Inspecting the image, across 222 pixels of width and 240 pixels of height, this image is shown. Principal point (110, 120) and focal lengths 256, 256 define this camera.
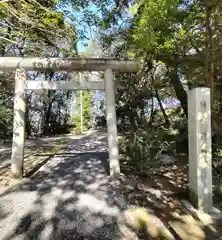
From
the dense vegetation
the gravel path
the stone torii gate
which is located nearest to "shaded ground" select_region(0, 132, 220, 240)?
the gravel path

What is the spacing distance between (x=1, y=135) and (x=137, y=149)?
20.3ft

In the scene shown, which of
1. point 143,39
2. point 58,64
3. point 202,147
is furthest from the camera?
point 58,64

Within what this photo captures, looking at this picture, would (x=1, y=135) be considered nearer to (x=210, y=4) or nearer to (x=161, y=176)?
(x=161, y=176)

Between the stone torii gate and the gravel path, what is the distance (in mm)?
497

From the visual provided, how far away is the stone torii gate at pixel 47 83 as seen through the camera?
186 inches

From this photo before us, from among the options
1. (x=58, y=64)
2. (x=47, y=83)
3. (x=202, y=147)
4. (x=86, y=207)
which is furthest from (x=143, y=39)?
(x=86, y=207)

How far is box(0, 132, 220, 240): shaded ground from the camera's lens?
9.62 ft

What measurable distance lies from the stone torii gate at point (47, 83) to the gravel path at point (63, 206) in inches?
19.6

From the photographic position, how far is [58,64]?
4.74 m

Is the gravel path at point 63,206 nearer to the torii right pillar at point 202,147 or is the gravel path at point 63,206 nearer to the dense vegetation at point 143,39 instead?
the torii right pillar at point 202,147

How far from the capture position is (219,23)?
412cm

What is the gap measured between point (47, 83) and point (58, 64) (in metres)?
0.49

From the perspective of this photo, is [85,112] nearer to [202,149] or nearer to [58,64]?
[58,64]

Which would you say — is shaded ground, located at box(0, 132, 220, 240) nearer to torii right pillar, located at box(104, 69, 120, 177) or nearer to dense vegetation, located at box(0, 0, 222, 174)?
torii right pillar, located at box(104, 69, 120, 177)
